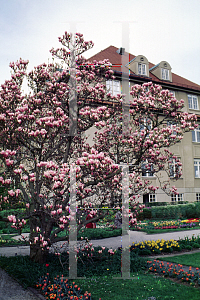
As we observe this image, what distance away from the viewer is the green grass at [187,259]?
293 inches

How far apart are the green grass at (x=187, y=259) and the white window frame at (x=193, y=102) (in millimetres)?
23728

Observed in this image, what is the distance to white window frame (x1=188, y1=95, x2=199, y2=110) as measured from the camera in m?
29.8

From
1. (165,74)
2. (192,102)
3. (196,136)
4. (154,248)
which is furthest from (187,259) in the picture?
(192,102)

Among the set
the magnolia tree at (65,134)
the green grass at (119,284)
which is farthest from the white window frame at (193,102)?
the green grass at (119,284)

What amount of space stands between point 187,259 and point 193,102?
985 inches

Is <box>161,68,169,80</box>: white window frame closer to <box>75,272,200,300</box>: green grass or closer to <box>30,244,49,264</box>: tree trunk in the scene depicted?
<box>30,244,49,264</box>: tree trunk

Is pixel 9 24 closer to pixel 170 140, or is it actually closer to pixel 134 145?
pixel 134 145

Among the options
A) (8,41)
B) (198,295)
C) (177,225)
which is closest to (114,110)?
(8,41)

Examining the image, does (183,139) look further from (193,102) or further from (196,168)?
(193,102)

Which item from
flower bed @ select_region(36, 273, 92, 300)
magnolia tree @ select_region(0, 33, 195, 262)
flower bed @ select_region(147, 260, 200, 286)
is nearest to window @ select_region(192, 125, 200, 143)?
magnolia tree @ select_region(0, 33, 195, 262)

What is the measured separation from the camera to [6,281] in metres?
6.27

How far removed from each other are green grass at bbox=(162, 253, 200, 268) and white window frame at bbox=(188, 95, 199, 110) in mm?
23728

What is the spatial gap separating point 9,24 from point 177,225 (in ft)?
47.6

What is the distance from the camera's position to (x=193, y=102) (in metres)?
30.1
